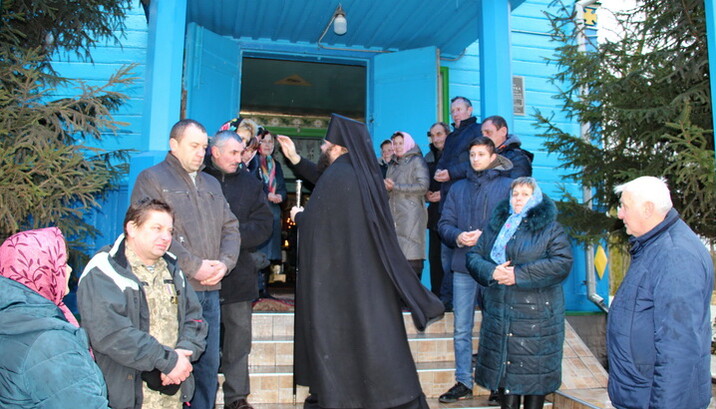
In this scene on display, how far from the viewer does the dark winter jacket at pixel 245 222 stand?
3895mm

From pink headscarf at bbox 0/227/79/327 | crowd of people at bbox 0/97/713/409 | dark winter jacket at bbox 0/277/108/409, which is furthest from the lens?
crowd of people at bbox 0/97/713/409

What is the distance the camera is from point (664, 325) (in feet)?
8.09

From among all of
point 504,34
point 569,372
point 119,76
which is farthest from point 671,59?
point 119,76

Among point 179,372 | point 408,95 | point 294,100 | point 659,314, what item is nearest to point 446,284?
point 659,314

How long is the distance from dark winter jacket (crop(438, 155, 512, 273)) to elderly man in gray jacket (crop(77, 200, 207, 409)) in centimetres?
215

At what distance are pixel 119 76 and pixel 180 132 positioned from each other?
1794 mm

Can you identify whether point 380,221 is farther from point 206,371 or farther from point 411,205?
point 411,205

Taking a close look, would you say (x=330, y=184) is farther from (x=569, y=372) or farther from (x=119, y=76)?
(x=569, y=372)

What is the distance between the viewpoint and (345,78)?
36.4ft

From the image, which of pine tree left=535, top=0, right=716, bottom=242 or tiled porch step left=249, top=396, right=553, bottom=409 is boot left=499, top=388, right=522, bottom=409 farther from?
pine tree left=535, top=0, right=716, bottom=242

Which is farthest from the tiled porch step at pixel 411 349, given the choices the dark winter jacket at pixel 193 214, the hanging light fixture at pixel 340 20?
the hanging light fixture at pixel 340 20

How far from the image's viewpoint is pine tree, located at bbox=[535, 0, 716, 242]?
4.88 meters

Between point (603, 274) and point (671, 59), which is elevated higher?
point (671, 59)

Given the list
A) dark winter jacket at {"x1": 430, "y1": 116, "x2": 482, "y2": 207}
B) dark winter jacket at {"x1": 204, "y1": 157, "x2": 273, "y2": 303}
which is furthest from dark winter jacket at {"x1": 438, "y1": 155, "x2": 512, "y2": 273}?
dark winter jacket at {"x1": 204, "y1": 157, "x2": 273, "y2": 303}
